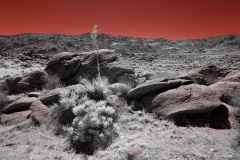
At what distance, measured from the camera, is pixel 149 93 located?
751cm

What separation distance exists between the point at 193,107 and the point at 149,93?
2.00 metres

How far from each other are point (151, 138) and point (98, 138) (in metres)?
1.52

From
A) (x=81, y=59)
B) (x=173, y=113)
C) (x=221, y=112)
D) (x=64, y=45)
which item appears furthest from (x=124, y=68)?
(x=64, y=45)

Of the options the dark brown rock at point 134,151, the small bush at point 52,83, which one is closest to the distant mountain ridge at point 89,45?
the small bush at point 52,83

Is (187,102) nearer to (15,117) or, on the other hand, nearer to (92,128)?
(92,128)

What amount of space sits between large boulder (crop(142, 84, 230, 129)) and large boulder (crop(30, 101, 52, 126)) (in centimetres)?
383

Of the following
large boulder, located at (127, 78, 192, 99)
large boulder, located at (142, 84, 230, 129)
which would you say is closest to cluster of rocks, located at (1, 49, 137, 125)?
large boulder, located at (127, 78, 192, 99)

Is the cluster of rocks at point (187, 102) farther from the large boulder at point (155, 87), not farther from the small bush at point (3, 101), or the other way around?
the small bush at point (3, 101)

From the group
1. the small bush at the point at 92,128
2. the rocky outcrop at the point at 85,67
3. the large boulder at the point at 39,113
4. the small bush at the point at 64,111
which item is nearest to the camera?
the small bush at the point at 92,128

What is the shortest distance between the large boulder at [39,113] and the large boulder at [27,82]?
2897 millimetres

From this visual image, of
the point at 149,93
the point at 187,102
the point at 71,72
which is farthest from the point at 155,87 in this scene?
the point at 71,72

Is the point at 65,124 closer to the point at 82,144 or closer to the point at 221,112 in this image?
the point at 82,144

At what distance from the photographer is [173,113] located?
600cm

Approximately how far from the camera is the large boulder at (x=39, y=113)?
637 cm
